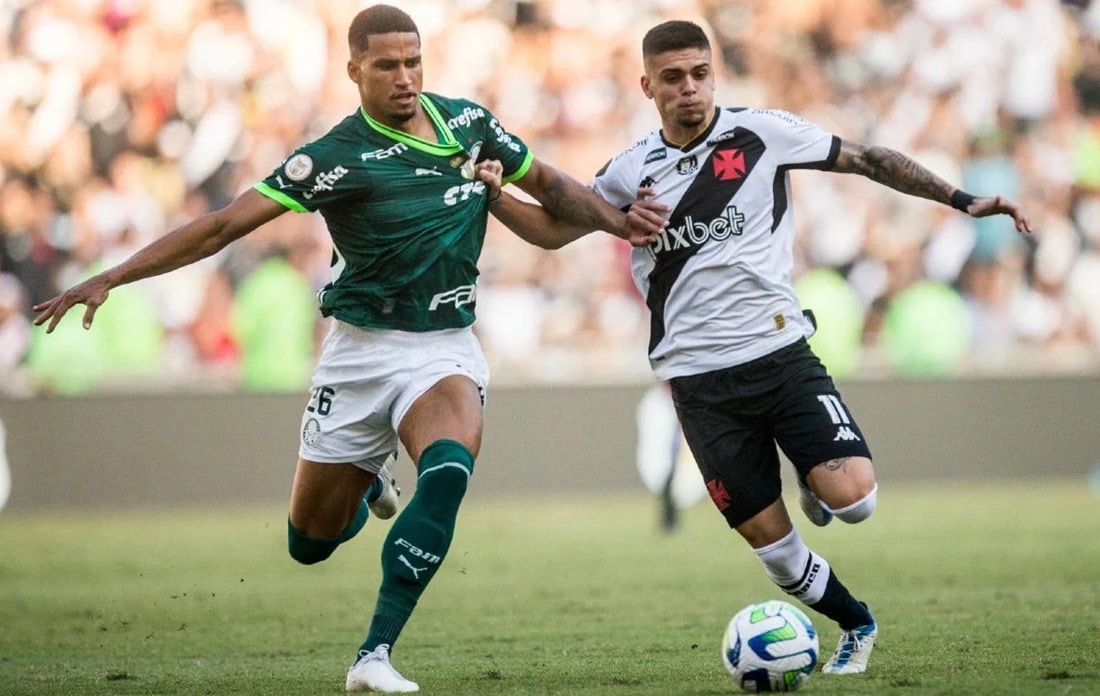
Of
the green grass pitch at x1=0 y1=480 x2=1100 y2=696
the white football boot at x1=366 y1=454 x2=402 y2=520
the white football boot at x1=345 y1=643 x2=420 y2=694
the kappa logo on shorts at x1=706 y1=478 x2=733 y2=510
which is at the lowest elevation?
the green grass pitch at x1=0 y1=480 x2=1100 y2=696

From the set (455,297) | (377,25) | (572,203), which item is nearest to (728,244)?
(572,203)

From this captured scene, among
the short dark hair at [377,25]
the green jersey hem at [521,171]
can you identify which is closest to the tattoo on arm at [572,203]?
the green jersey hem at [521,171]

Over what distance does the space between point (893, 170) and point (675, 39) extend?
1051mm

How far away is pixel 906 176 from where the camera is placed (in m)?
6.93

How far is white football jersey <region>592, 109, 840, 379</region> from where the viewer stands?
6941mm

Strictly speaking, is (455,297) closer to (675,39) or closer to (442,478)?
(442,478)

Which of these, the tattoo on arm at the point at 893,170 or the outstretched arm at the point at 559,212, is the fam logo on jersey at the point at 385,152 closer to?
the outstretched arm at the point at 559,212

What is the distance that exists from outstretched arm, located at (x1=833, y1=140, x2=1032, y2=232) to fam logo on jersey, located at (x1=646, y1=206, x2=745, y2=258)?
1.61 feet

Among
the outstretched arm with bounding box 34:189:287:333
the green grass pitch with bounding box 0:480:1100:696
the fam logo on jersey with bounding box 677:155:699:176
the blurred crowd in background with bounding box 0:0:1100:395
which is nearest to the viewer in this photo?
the outstretched arm with bounding box 34:189:287:333

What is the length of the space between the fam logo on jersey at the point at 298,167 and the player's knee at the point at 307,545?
5.44 feet

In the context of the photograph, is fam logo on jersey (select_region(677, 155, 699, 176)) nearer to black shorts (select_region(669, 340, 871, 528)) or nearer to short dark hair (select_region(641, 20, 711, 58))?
short dark hair (select_region(641, 20, 711, 58))

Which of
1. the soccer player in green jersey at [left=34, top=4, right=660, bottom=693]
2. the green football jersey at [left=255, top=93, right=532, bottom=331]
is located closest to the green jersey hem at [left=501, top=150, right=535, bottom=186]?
the soccer player in green jersey at [left=34, top=4, right=660, bottom=693]

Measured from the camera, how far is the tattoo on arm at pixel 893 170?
22.6 feet

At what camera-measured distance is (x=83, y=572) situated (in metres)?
12.1
